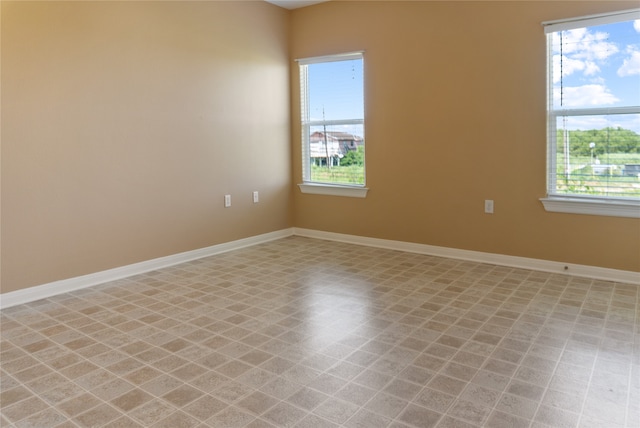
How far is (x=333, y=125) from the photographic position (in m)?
5.46

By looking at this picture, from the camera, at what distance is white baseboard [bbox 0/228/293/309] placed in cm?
347

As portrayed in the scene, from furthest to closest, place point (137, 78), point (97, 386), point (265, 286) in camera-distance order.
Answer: point (137, 78) < point (265, 286) < point (97, 386)

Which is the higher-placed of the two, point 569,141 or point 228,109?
point 228,109

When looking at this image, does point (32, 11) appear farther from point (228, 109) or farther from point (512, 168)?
point (512, 168)

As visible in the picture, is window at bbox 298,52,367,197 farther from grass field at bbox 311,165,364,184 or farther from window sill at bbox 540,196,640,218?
window sill at bbox 540,196,640,218

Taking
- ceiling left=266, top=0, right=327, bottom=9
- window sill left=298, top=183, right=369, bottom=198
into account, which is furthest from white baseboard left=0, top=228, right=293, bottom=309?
ceiling left=266, top=0, right=327, bottom=9

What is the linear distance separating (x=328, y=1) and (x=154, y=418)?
4.61m

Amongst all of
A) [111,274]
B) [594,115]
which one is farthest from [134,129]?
[594,115]

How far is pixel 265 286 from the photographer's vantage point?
3.82m

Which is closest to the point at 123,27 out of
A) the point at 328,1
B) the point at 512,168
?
the point at 328,1

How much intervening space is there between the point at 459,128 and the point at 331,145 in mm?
A: 1598

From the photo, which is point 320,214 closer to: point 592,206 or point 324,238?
point 324,238

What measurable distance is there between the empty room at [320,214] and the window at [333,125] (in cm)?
3

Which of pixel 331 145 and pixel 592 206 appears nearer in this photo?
pixel 592 206
